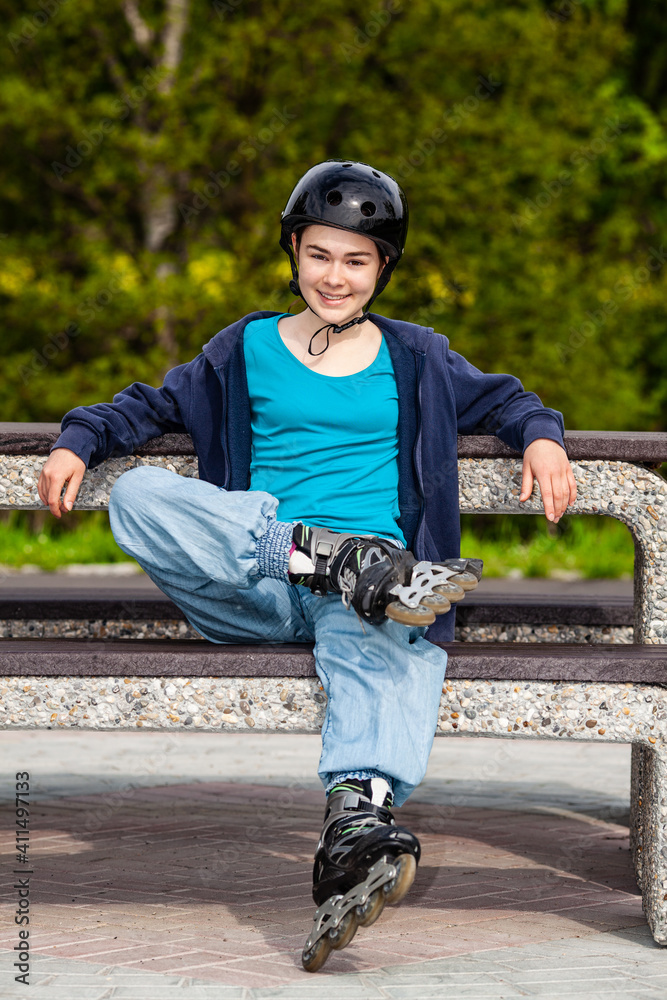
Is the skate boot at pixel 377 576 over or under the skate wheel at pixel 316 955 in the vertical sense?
over

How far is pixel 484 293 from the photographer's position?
15375 mm

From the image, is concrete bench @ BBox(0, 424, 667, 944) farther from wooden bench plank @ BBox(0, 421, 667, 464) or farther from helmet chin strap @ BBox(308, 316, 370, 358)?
helmet chin strap @ BBox(308, 316, 370, 358)

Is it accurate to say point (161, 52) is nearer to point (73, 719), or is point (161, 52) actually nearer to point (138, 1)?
point (138, 1)

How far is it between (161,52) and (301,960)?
42.3 ft

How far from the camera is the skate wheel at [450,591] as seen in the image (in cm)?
268

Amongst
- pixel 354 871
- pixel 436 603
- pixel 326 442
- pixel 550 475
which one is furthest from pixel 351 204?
pixel 354 871

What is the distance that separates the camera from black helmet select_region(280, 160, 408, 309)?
3.15 meters

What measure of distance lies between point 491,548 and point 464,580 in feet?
33.2

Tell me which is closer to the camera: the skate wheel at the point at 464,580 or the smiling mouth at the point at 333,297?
the skate wheel at the point at 464,580

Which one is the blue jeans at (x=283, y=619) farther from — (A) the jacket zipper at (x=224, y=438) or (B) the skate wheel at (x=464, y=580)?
(A) the jacket zipper at (x=224, y=438)

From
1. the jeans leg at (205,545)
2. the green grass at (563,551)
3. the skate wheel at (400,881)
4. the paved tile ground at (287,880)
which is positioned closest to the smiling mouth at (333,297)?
the jeans leg at (205,545)

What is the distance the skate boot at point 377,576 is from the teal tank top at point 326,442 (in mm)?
277

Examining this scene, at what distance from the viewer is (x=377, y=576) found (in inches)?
105

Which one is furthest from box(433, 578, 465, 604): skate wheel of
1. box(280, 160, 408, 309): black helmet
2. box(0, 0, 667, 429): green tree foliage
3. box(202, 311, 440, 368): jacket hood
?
box(0, 0, 667, 429): green tree foliage
